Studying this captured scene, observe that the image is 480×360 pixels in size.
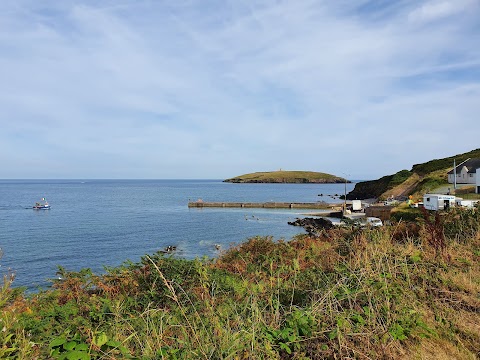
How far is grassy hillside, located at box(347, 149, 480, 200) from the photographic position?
6275cm

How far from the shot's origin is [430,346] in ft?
12.4

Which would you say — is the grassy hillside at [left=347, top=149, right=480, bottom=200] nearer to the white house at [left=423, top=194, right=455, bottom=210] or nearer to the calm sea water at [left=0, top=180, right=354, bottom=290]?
the white house at [left=423, top=194, right=455, bottom=210]

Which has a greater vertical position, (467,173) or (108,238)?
(467,173)

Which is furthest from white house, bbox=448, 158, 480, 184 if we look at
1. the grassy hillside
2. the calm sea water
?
the calm sea water

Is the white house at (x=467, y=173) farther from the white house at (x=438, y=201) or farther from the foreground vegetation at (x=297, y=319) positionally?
the foreground vegetation at (x=297, y=319)

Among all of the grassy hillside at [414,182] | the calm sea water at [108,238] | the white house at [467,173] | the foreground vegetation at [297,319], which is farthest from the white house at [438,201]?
the foreground vegetation at [297,319]

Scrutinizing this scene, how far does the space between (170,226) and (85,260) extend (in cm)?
1982

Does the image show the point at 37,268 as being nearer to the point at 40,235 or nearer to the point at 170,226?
the point at 40,235

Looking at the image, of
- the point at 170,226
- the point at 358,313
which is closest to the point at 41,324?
the point at 358,313

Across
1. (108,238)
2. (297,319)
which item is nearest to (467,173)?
(108,238)

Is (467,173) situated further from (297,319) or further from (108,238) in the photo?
(297,319)

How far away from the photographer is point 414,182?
73938 millimetres

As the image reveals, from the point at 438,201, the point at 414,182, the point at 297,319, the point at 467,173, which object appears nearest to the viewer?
the point at 297,319

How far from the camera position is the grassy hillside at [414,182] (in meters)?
62.8
